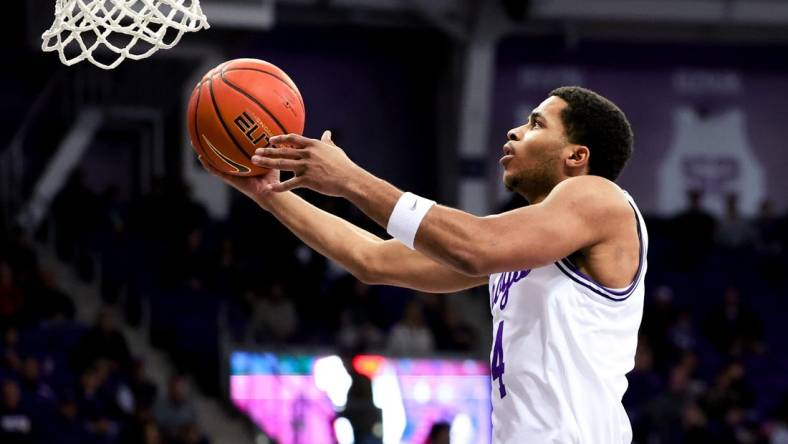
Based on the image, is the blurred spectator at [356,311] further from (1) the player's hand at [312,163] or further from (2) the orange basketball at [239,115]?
(1) the player's hand at [312,163]

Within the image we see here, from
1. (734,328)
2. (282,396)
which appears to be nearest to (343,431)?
(282,396)

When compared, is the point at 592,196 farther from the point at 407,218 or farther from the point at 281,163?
the point at 281,163

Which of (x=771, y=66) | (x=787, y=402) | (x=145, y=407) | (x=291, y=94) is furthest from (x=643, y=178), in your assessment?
(x=291, y=94)

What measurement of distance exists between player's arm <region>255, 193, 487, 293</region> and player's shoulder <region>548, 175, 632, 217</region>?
0.68 meters

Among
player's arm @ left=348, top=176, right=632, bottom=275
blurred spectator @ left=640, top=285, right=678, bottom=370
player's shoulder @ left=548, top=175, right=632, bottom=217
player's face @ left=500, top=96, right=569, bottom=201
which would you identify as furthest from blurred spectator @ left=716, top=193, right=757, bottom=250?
player's arm @ left=348, top=176, right=632, bottom=275

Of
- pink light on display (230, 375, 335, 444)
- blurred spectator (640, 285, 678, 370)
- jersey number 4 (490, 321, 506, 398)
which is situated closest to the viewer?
jersey number 4 (490, 321, 506, 398)

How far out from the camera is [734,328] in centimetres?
1433

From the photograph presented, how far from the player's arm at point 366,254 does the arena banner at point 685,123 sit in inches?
561

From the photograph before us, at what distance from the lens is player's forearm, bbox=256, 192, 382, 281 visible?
3936 millimetres

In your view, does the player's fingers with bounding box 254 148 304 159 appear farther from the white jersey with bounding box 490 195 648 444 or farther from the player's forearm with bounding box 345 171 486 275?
the white jersey with bounding box 490 195 648 444

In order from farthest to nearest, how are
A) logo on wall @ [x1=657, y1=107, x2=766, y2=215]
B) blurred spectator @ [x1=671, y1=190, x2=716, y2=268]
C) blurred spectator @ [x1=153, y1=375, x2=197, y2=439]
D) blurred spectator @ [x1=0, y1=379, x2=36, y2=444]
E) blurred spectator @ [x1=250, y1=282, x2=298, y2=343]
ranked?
logo on wall @ [x1=657, y1=107, x2=766, y2=215] < blurred spectator @ [x1=671, y1=190, x2=716, y2=268] < blurred spectator @ [x1=250, y1=282, x2=298, y2=343] < blurred spectator @ [x1=153, y1=375, x2=197, y2=439] < blurred spectator @ [x1=0, y1=379, x2=36, y2=444]

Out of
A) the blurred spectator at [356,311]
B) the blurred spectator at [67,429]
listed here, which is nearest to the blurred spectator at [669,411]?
the blurred spectator at [356,311]

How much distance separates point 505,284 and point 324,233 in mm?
713

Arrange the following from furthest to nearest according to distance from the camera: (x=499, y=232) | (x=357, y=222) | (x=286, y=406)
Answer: (x=357, y=222), (x=286, y=406), (x=499, y=232)
